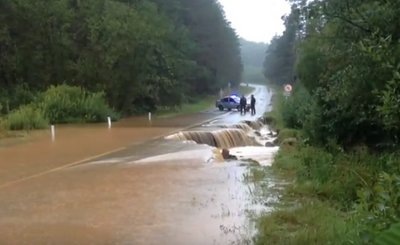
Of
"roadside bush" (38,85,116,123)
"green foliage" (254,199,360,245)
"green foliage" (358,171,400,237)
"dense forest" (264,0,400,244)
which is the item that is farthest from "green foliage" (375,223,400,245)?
"roadside bush" (38,85,116,123)

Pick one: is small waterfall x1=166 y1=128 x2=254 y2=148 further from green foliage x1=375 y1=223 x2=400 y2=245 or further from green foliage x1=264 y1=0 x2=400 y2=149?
green foliage x1=375 y1=223 x2=400 y2=245

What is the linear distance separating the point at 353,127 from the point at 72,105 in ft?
79.4

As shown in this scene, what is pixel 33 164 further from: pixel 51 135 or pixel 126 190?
pixel 51 135

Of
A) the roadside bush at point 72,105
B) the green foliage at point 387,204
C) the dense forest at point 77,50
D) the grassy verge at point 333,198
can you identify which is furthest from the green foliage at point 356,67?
the dense forest at point 77,50

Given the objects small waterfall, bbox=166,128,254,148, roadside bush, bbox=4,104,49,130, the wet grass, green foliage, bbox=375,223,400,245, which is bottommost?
small waterfall, bbox=166,128,254,148

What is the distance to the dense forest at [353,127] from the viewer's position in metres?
5.25

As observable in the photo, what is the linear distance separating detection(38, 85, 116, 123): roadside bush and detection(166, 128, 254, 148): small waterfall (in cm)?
1083

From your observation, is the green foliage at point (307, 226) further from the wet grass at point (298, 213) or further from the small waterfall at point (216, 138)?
the small waterfall at point (216, 138)

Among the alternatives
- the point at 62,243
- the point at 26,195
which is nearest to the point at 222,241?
the point at 62,243

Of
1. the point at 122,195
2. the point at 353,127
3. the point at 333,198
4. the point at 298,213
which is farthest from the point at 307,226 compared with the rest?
the point at 353,127

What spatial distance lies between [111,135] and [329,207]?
728 inches

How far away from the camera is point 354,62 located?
1030 centimetres

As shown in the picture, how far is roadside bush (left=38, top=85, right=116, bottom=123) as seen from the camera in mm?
36000

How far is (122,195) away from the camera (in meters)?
12.1
